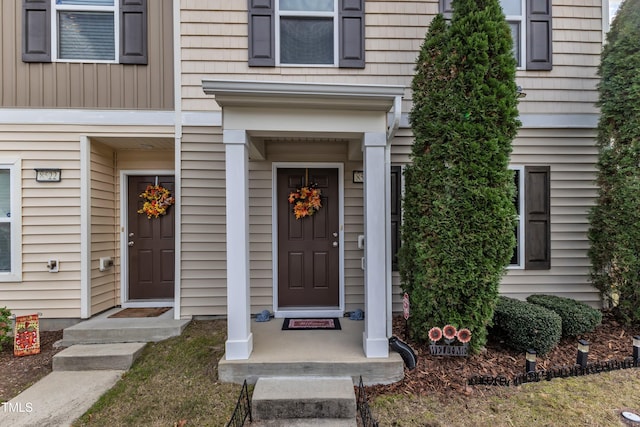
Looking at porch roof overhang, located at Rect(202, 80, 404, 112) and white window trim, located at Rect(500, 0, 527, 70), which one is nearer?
porch roof overhang, located at Rect(202, 80, 404, 112)

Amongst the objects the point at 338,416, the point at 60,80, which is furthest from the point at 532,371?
the point at 60,80

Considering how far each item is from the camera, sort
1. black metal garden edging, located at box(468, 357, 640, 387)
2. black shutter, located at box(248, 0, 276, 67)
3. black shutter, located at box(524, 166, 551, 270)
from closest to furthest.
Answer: black metal garden edging, located at box(468, 357, 640, 387) < black shutter, located at box(248, 0, 276, 67) < black shutter, located at box(524, 166, 551, 270)

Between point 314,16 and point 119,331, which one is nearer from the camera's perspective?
point 119,331

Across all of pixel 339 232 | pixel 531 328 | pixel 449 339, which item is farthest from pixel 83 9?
pixel 531 328

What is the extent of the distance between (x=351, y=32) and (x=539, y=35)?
254 centimetres

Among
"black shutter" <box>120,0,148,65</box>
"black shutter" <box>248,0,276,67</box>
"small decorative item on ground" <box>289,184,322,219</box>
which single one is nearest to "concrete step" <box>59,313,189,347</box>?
"small decorative item on ground" <box>289,184,322,219</box>

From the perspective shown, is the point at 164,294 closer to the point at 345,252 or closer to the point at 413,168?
the point at 345,252

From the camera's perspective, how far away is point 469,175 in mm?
2840

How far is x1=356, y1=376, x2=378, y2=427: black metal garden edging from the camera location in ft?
7.06

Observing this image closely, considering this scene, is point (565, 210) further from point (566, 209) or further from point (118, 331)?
point (118, 331)

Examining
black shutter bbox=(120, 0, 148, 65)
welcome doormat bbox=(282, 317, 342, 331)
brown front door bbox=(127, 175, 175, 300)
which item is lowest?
welcome doormat bbox=(282, 317, 342, 331)

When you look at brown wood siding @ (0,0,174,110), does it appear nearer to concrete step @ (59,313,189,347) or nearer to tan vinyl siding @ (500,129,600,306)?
concrete step @ (59,313,189,347)

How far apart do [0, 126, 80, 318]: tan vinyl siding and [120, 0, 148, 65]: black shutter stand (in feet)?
4.09

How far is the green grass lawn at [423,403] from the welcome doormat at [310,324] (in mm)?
969
